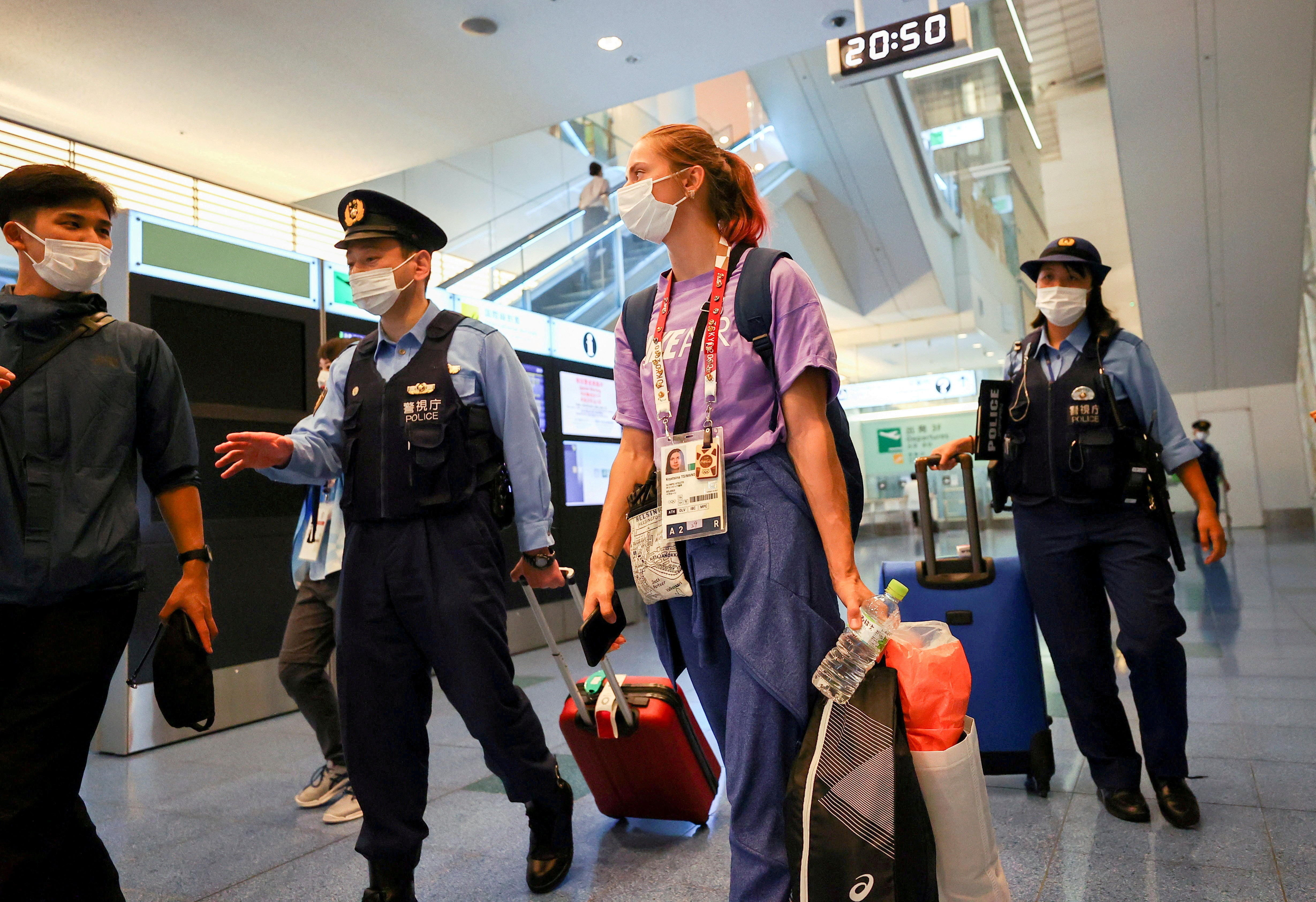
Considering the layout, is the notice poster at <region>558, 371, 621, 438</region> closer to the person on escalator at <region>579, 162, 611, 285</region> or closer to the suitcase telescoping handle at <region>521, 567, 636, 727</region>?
the person on escalator at <region>579, 162, 611, 285</region>

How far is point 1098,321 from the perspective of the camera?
281 centimetres

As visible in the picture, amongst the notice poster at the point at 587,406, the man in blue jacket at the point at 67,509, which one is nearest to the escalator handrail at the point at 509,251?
the notice poster at the point at 587,406

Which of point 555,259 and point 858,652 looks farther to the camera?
point 555,259

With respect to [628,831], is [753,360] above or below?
above

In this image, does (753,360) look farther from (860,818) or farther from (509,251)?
(509,251)

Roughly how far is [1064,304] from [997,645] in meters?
1.09

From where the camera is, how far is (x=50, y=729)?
5.42 feet

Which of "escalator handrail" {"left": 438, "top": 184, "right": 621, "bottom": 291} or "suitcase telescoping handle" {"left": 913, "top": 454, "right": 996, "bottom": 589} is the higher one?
"escalator handrail" {"left": 438, "top": 184, "right": 621, "bottom": 291}

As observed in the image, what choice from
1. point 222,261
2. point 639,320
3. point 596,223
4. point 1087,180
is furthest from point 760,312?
point 1087,180

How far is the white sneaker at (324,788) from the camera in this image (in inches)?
126

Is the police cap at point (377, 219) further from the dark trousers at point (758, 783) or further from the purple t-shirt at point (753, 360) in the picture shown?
the dark trousers at point (758, 783)

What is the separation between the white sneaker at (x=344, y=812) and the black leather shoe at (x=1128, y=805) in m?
2.36

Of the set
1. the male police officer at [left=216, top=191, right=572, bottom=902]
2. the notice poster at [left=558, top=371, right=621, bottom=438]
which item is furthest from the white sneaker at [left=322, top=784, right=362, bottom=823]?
the notice poster at [left=558, top=371, right=621, bottom=438]

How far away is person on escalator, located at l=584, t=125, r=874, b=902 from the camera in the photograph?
1.43m
